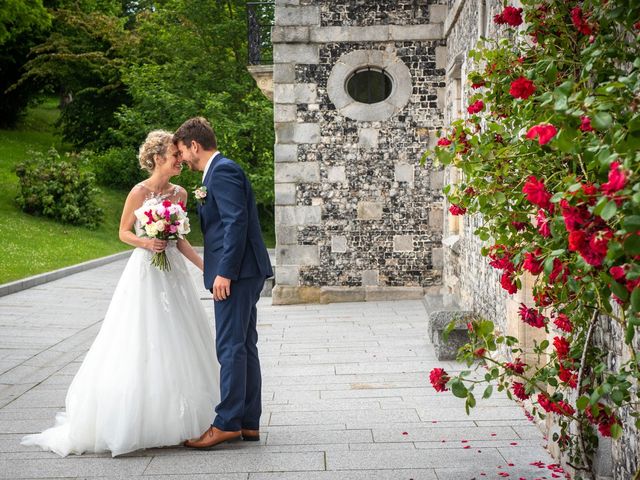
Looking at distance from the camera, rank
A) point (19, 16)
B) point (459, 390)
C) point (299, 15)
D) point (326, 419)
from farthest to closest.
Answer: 1. point (19, 16)
2. point (299, 15)
3. point (326, 419)
4. point (459, 390)

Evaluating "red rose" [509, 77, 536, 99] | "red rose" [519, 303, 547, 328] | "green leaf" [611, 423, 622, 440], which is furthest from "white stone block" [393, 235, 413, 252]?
"green leaf" [611, 423, 622, 440]

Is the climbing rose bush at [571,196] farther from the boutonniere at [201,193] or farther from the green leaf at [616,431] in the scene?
the boutonniere at [201,193]

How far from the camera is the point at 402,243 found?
13.1 meters

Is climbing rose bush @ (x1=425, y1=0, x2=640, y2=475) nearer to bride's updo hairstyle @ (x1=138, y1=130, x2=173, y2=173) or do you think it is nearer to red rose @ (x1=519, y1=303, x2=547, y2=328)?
red rose @ (x1=519, y1=303, x2=547, y2=328)

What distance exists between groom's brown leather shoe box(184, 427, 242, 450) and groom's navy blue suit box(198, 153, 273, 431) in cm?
4

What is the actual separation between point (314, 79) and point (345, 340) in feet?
16.6

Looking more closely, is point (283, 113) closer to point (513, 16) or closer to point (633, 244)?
point (513, 16)

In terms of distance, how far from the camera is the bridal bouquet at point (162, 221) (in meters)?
5.38

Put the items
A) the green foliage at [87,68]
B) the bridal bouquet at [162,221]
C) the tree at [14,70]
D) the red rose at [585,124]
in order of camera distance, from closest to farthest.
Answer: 1. the red rose at [585,124]
2. the bridal bouquet at [162,221]
3. the green foliage at [87,68]
4. the tree at [14,70]

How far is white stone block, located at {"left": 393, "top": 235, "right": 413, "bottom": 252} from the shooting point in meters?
13.1

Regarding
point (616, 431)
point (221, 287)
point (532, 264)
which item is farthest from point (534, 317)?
point (221, 287)

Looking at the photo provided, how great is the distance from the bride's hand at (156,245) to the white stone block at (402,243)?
311 inches

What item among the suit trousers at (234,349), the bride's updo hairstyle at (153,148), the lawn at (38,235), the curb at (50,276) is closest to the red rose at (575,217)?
the suit trousers at (234,349)

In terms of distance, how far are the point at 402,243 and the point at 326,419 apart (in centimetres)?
746
